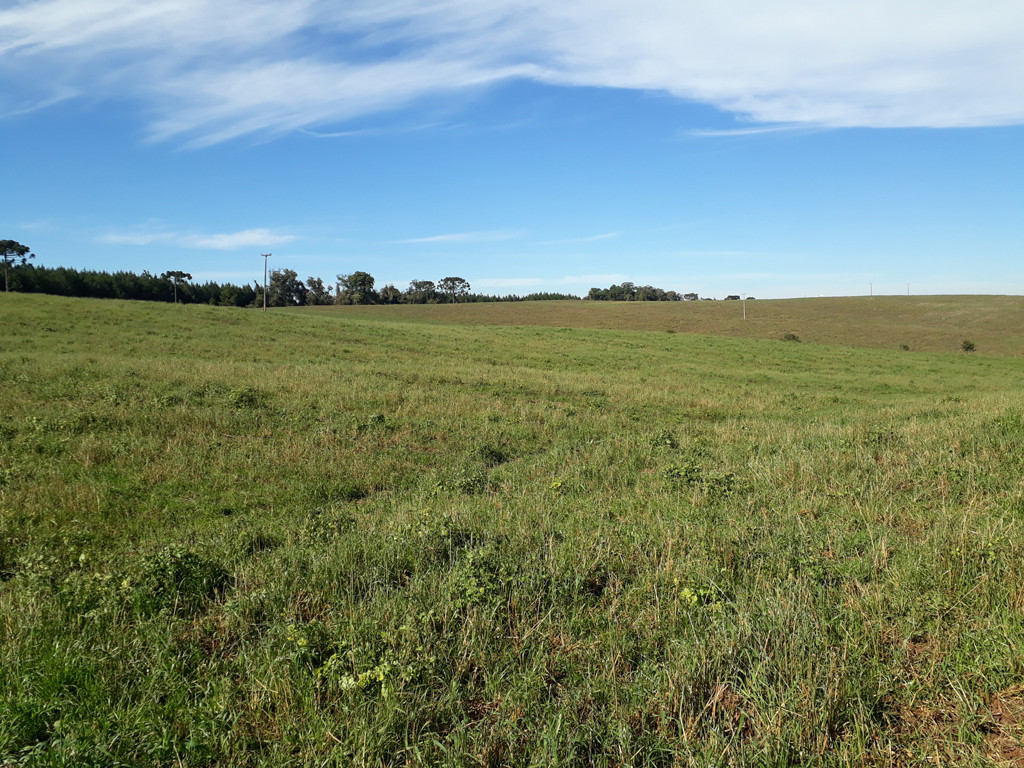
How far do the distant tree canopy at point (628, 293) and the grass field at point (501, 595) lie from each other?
154214 mm

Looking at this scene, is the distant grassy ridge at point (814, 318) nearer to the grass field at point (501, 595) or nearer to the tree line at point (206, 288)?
the tree line at point (206, 288)

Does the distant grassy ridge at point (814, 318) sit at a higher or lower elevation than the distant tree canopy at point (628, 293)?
lower

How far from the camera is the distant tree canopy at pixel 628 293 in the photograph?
165000 millimetres

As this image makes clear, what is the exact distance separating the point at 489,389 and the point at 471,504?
14.1 metres

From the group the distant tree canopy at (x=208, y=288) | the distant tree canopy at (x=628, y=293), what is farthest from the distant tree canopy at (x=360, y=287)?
the distant tree canopy at (x=628, y=293)

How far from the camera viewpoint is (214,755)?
3.75m

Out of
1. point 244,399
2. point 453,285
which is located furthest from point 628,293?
point 244,399

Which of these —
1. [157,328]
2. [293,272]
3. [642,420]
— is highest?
[293,272]

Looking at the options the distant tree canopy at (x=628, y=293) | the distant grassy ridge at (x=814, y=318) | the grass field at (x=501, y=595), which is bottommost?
the grass field at (x=501, y=595)

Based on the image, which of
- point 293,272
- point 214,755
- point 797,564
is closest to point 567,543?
point 797,564

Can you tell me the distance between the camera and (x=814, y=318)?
9588cm

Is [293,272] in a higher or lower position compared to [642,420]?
higher

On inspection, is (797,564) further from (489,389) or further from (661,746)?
(489,389)

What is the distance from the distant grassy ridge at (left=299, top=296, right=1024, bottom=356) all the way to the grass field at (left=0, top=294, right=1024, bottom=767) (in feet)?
232
